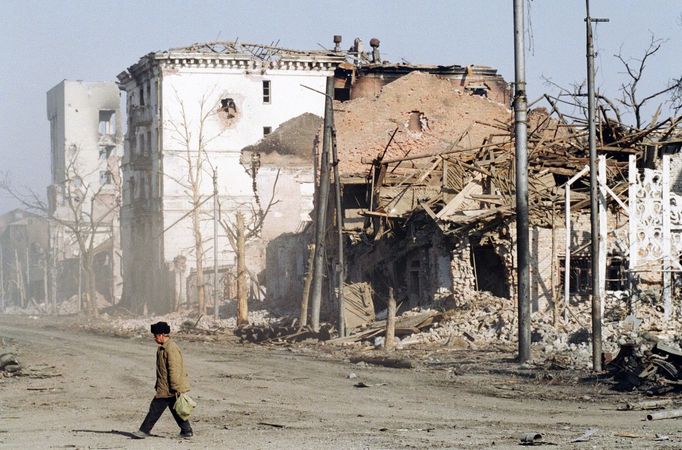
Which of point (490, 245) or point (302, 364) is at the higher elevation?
point (490, 245)

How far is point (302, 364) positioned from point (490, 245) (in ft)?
31.0

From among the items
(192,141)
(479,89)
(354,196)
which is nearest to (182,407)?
(354,196)

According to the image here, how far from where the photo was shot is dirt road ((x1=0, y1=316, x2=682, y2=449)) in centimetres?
1447

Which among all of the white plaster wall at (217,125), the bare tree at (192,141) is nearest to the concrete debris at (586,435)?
the white plaster wall at (217,125)

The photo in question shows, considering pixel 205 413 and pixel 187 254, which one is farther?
pixel 187 254

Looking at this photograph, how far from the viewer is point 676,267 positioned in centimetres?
3111

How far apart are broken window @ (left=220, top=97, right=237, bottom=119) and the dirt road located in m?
43.4

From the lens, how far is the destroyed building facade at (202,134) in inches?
2739

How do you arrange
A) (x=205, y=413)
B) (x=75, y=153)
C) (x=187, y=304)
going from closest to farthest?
(x=205, y=413)
(x=187, y=304)
(x=75, y=153)

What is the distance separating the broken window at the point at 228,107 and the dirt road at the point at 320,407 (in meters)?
43.4

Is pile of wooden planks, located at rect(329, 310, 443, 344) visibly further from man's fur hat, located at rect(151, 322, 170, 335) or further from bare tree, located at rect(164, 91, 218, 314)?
bare tree, located at rect(164, 91, 218, 314)

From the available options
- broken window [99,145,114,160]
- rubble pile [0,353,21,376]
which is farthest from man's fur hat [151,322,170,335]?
broken window [99,145,114,160]

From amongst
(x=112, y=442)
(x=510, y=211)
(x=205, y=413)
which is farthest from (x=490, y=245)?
(x=112, y=442)

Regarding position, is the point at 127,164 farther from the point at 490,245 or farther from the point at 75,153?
the point at 490,245
